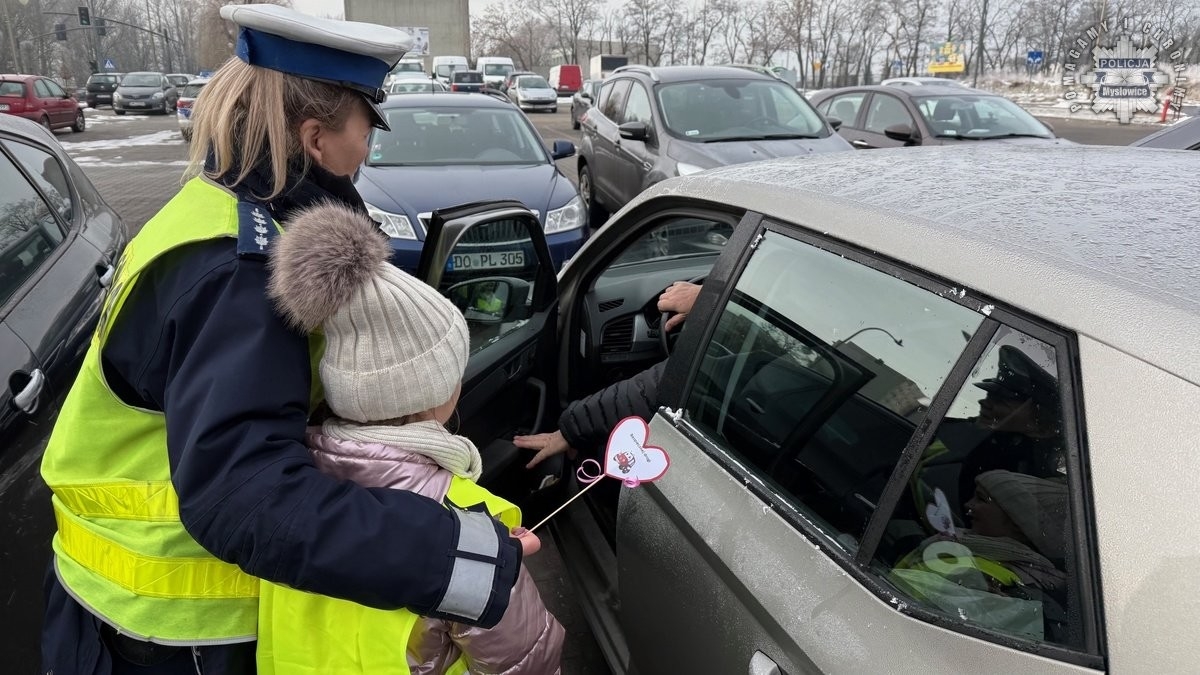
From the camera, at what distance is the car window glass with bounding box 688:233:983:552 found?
1.26 metres

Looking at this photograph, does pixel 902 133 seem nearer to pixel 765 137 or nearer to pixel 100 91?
pixel 765 137

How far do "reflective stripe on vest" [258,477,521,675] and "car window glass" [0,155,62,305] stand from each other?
5.39 ft

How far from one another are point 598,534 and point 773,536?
1.02 meters

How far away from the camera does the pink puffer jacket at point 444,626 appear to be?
47.1 inches

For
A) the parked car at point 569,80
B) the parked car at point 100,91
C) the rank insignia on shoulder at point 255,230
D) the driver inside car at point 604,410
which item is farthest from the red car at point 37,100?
the parked car at point 569,80

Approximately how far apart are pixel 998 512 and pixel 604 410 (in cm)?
120

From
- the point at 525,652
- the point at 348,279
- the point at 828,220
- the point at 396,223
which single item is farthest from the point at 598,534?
the point at 396,223

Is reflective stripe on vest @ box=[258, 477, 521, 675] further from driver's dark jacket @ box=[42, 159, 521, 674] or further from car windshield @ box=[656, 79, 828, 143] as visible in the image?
car windshield @ box=[656, 79, 828, 143]

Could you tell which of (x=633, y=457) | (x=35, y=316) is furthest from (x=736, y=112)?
(x=633, y=457)

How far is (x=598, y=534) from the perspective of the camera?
2283mm

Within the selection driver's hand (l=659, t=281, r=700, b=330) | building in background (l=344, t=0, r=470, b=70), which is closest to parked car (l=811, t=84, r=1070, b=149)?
driver's hand (l=659, t=281, r=700, b=330)

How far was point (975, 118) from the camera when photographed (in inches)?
334

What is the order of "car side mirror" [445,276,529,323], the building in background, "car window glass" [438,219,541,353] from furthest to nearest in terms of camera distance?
the building in background, "car side mirror" [445,276,529,323], "car window glass" [438,219,541,353]

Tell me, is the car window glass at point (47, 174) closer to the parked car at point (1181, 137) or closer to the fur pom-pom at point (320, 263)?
the fur pom-pom at point (320, 263)
